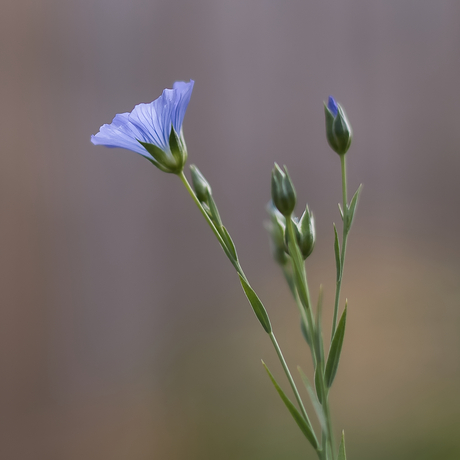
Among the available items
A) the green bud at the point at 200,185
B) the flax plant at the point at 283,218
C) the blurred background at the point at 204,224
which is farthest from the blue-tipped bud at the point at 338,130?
the blurred background at the point at 204,224

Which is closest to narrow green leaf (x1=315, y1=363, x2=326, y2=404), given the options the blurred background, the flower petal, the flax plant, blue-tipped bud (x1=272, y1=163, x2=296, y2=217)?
the flax plant

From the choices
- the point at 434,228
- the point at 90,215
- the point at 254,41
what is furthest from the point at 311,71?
the point at 90,215

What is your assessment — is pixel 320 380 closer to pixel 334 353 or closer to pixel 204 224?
pixel 334 353

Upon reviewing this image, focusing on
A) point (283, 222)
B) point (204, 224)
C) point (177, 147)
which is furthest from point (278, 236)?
Answer: point (204, 224)

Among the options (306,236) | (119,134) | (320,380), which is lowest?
(320,380)

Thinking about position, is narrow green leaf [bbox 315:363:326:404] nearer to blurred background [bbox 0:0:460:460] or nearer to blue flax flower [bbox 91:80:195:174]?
blue flax flower [bbox 91:80:195:174]

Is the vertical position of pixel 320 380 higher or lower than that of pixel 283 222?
lower
